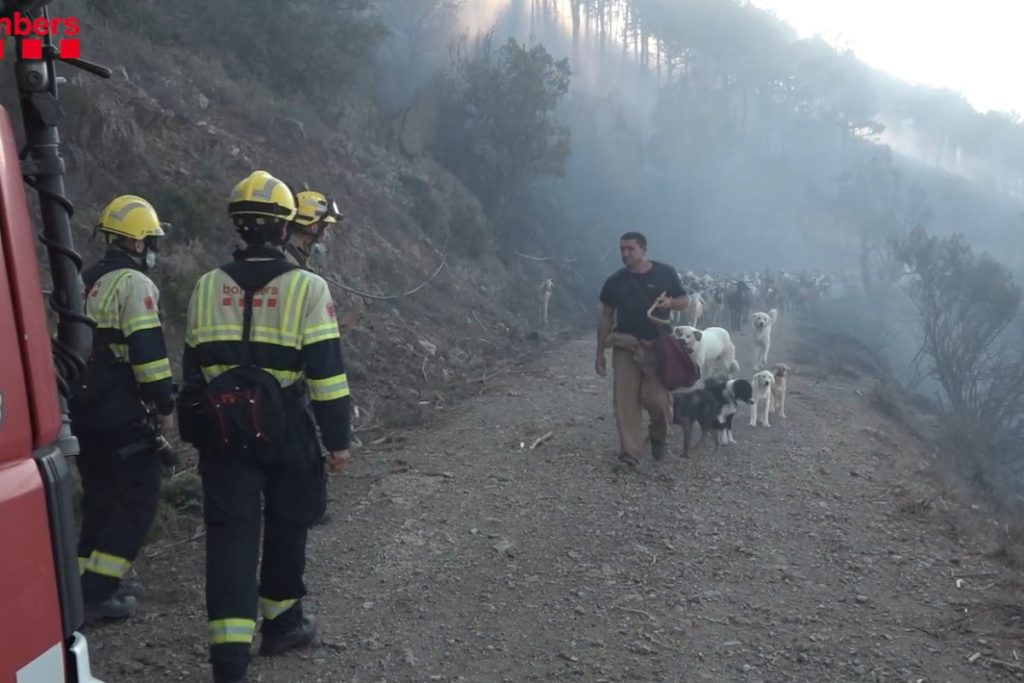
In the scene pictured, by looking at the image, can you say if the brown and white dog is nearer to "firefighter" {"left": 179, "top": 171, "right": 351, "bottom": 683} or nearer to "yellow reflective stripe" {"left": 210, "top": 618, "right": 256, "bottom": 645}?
"firefighter" {"left": 179, "top": 171, "right": 351, "bottom": 683}

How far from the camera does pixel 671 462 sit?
8.62m

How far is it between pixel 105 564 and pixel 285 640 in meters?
0.99

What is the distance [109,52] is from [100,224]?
1222cm

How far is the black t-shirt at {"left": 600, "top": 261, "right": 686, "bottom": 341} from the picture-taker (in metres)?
7.71

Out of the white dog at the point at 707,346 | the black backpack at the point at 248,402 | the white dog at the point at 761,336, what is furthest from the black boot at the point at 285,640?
the white dog at the point at 761,336

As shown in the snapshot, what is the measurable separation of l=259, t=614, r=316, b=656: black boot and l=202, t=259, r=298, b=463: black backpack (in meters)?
1.15

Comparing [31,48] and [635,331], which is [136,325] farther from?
[635,331]

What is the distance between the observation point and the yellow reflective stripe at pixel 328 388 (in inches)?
149

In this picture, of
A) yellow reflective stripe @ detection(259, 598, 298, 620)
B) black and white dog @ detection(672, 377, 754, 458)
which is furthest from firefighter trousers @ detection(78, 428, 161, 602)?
black and white dog @ detection(672, 377, 754, 458)

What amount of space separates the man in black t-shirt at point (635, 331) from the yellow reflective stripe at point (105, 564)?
4.21m

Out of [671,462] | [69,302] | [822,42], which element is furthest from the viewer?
[822,42]

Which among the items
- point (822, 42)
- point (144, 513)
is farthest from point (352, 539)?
point (822, 42)

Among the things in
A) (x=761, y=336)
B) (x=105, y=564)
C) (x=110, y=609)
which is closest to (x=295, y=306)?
(x=105, y=564)

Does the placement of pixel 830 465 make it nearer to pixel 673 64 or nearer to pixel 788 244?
pixel 788 244
